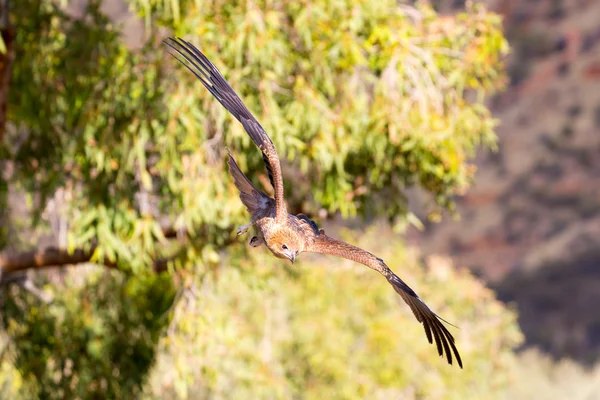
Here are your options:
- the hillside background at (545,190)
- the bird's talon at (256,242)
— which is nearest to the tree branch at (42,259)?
the bird's talon at (256,242)

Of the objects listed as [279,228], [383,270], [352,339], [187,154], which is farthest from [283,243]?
[352,339]

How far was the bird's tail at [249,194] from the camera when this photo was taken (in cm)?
493

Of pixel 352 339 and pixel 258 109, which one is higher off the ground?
pixel 258 109

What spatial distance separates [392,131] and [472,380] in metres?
7.63

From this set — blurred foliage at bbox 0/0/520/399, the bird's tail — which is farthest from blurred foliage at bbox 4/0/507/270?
the bird's tail

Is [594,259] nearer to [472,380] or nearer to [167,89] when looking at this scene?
[472,380]

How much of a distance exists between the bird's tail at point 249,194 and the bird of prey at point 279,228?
11mm

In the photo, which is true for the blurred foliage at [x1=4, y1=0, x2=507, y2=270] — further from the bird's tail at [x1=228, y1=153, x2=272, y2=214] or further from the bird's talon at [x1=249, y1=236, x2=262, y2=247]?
the bird's talon at [x1=249, y1=236, x2=262, y2=247]

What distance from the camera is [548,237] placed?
30953mm

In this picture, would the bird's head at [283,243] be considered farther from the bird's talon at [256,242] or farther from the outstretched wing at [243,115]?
the bird's talon at [256,242]

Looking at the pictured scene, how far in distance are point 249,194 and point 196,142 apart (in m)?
1.35

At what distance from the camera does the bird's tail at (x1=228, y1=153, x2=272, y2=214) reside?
493cm

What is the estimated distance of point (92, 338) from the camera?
786 centimetres

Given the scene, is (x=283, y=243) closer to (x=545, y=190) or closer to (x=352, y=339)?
(x=352, y=339)
